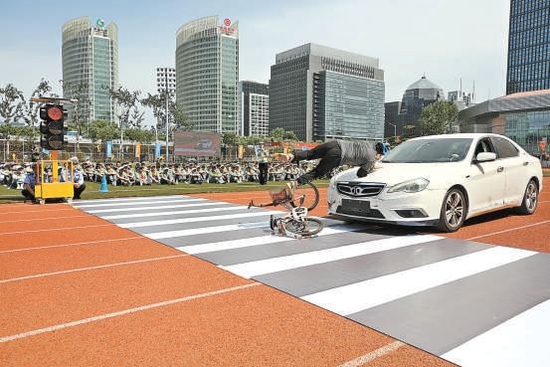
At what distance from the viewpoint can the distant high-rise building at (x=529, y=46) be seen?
132 meters

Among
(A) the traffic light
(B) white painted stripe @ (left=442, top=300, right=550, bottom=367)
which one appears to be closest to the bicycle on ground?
(B) white painted stripe @ (left=442, top=300, right=550, bottom=367)

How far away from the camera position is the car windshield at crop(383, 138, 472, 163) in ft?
25.9

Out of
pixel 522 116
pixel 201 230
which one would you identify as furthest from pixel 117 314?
pixel 522 116

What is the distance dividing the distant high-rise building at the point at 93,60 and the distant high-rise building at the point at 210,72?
20523 mm

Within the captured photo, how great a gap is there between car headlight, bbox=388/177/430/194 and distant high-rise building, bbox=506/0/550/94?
147712 mm

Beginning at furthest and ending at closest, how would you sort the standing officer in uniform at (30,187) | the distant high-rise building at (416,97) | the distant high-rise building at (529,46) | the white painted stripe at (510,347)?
the distant high-rise building at (416,97)
the distant high-rise building at (529,46)
the standing officer in uniform at (30,187)
the white painted stripe at (510,347)

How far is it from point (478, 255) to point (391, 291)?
6.87 ft

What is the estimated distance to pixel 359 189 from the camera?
7402mm

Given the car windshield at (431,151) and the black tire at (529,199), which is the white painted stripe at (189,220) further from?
the black tire at (529,199)

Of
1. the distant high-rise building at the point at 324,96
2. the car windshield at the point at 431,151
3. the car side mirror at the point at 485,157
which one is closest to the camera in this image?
the car side mirror at the point at 485,157

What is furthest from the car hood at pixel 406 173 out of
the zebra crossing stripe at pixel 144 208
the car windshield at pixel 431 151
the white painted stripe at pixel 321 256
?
the zebra crossing stripe at pixel 144 208

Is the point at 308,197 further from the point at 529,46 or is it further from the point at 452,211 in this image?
the point at 529,46

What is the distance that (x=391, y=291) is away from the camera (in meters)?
4.30

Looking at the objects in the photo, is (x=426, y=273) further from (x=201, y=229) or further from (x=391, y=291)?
(x=201, y=229)
